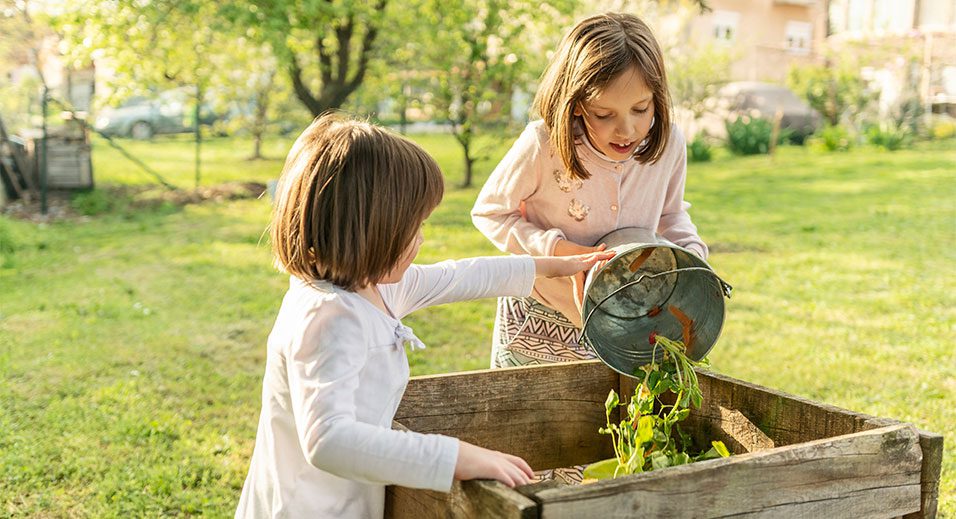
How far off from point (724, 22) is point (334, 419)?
25787 mm

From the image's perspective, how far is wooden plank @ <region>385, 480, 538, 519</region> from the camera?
148 centimetres

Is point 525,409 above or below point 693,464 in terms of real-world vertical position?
below

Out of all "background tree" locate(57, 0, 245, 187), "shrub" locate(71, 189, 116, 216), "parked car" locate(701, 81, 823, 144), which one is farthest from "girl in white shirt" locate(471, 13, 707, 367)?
"parked car" locate(701, 81, 823, 144)

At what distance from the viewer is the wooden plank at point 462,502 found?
4.86 ft

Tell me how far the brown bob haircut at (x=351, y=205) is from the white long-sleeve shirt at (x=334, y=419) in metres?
0.06

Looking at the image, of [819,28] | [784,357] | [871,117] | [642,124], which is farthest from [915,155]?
[819,28]

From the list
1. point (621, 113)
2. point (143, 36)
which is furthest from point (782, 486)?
point (143, 36)

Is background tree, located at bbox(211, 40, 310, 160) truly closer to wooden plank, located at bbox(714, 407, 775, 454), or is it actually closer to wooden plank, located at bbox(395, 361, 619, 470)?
wooden plank, located at bbox(395, 361, 619, 470)

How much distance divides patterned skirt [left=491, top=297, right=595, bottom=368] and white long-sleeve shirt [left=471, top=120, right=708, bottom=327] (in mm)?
87

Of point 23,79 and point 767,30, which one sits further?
point 767,30

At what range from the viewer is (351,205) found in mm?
1736

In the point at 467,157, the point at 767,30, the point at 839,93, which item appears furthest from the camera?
the point at 767,30

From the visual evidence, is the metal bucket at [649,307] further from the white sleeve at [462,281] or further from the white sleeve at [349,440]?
the white sleeve at [349,440]

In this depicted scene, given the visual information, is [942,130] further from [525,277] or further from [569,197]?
[525,277]
